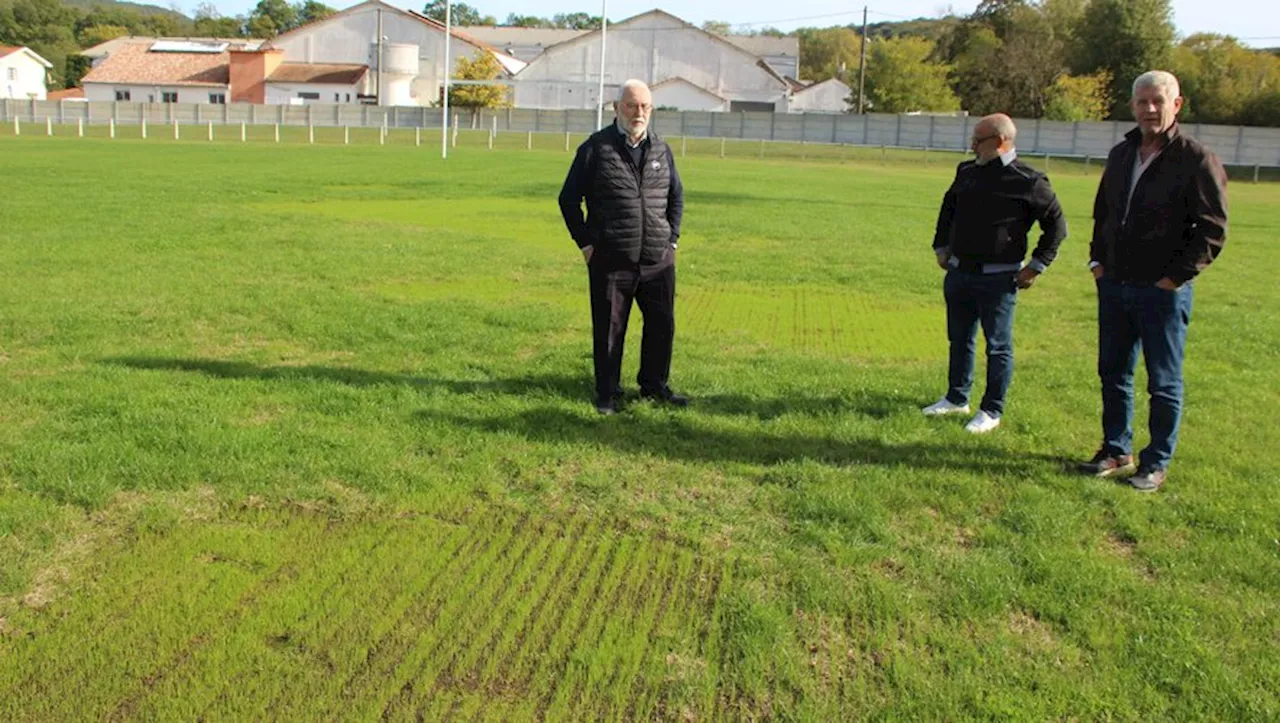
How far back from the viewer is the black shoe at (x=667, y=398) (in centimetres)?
652

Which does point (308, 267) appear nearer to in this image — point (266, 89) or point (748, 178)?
point (748, 178)

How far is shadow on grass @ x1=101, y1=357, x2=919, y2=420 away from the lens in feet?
21.3

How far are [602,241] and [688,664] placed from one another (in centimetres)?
330

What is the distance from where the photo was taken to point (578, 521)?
4.64 metres

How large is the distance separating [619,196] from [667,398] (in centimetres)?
136

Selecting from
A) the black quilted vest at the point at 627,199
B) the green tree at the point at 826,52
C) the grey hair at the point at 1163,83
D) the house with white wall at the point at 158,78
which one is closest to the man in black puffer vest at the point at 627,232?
the black quilted vest at the point at 627,199

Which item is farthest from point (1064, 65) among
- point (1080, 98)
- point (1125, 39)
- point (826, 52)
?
point (826, 52)

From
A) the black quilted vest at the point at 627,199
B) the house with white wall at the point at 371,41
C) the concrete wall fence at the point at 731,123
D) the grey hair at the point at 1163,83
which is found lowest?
the black quilted vest at the point at 627,199

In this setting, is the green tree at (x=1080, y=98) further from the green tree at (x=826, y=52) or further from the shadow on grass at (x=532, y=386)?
the shadow on grass at (x=532, y=386)

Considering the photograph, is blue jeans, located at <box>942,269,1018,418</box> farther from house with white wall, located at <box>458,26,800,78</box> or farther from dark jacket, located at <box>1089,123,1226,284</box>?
house with white wall, located at <box>458,26,800,78</box>

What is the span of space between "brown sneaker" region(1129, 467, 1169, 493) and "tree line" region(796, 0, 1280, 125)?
205ft

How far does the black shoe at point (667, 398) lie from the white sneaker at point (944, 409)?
5.08 ft

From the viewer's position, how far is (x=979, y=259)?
6.15 meters

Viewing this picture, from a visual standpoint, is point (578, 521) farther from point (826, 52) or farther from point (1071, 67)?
point (826, 52)
